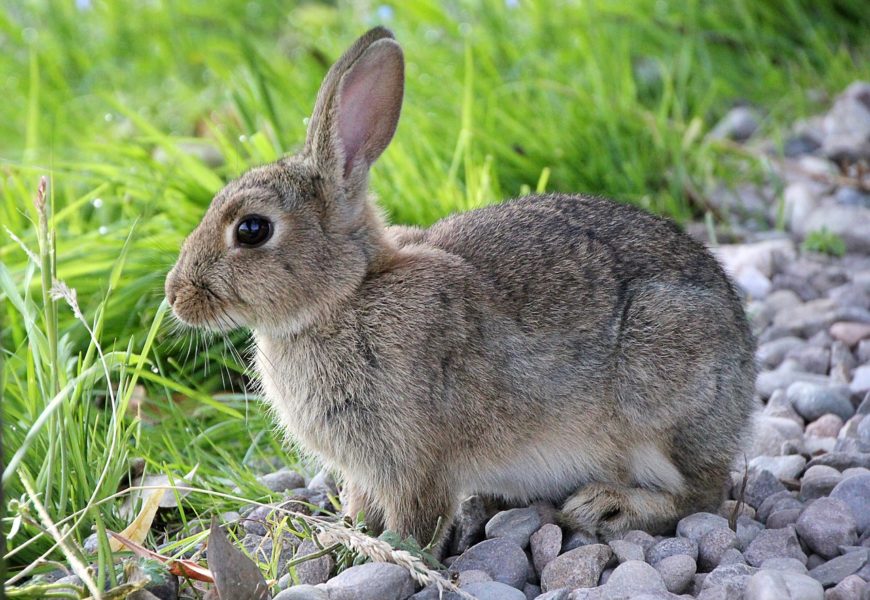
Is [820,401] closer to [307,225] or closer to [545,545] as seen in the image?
[545,545]

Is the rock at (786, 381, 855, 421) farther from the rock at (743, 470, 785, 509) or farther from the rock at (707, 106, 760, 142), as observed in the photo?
the rock at (707, 106, 760, 142)

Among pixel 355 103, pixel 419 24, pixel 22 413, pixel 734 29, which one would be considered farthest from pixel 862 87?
pixel 22 413

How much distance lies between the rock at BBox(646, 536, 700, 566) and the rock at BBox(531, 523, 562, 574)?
0.91 ft

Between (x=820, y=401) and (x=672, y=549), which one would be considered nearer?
(x=672, y=549)

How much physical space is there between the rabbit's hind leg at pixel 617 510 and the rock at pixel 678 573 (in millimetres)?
370

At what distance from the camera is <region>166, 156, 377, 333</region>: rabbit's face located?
12.1 feet

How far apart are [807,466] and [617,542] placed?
2.92ft

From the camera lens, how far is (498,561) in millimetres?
3494

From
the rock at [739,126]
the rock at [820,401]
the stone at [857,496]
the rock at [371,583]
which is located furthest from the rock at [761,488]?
the rock at [739,126]

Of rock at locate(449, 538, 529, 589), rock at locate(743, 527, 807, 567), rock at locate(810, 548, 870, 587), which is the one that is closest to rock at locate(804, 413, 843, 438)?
rock at locate(743, 527, 807, 567)

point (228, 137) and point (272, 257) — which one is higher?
point (272, 257)

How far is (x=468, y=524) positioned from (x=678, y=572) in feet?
2.59

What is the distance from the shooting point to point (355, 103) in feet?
12.5

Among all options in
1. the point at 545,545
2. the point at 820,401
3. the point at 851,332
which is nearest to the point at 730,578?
the point at 545,545
